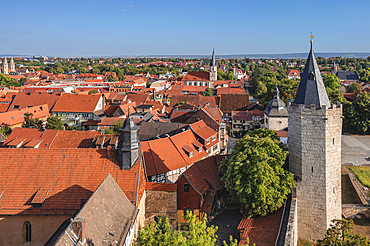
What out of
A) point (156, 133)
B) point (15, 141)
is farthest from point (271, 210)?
point (15, 141)

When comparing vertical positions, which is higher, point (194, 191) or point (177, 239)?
point (177, 239)

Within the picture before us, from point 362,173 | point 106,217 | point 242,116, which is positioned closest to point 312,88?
point 106,217

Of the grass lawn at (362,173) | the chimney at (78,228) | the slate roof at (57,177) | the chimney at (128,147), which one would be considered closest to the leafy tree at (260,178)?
the slate roof at (57,177)

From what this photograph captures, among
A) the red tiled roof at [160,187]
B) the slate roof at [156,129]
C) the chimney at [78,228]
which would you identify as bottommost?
the red tiled roof at [160,187]

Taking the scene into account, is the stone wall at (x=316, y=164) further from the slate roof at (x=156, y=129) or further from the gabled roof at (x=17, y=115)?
the gabled roof at (x=17, y=115)

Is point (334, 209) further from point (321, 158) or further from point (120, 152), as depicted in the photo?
point (120, 152)

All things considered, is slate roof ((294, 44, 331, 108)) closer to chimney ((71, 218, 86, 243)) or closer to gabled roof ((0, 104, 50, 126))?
chimney ((71, 218, 86, 243))

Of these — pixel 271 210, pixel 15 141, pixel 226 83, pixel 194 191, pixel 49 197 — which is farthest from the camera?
pixel 226 83
